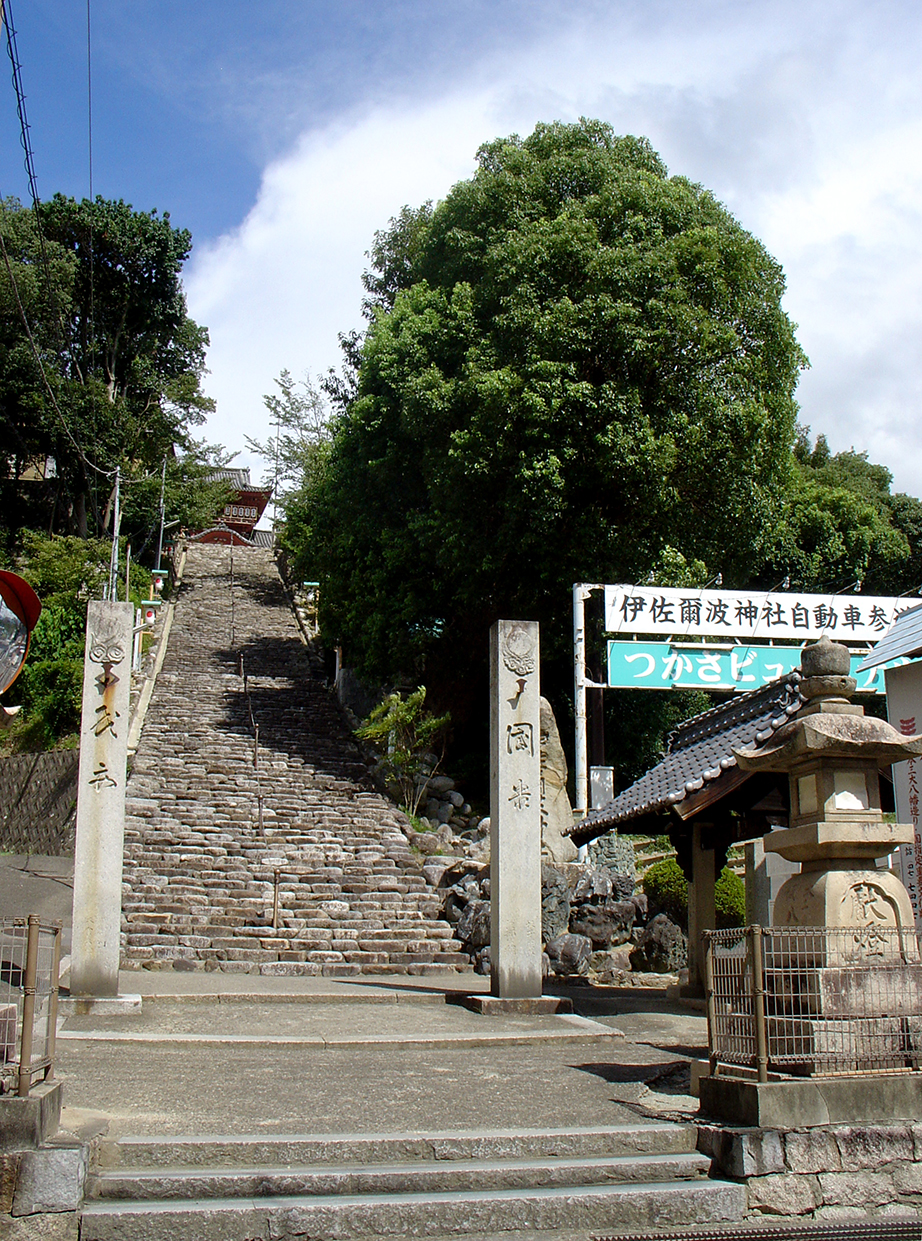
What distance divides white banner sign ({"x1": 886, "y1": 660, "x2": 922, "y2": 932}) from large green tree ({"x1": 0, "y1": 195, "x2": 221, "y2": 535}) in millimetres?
27548

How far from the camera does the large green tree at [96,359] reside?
3309 cm

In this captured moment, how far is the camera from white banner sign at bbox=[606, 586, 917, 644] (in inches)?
763

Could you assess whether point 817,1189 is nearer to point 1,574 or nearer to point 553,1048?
point 553,1048

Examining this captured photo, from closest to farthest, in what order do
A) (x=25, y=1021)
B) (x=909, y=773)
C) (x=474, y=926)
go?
(x=25, y=1021) < (x=909, y=773) < (x=474, y=926)

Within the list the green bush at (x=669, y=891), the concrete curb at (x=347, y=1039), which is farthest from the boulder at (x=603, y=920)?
the concrete curb at (x=347, y=1039)

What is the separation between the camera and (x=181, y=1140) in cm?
540

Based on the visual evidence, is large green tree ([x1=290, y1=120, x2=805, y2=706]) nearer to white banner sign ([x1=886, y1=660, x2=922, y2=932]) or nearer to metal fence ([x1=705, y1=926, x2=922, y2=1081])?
white banner sign ([x1=886, y1=660, x2=922, y2=932])

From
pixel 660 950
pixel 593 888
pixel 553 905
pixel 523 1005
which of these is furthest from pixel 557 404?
pixel 523 1005

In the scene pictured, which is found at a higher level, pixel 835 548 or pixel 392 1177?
pixel 835 548

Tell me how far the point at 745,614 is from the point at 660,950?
702cm

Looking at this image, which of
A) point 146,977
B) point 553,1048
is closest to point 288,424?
point 146,977

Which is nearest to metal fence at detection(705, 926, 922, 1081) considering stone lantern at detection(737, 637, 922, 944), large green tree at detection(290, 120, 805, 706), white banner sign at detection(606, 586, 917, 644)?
stone lantern at detection(737, 637, 922, 944)

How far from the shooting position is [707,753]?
11.8 metres

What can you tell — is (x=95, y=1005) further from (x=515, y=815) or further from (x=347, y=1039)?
(x=515, y=815)
